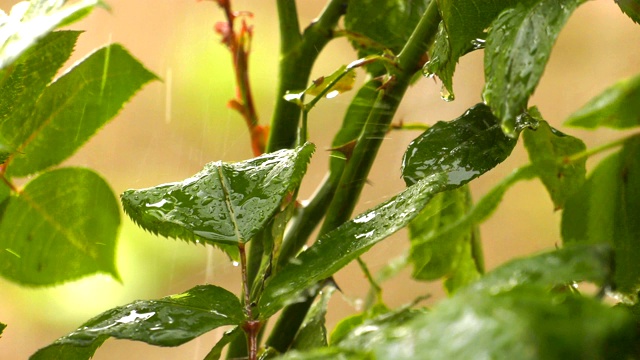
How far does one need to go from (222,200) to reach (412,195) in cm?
8

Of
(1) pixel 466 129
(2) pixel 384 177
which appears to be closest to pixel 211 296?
(1) pixel 466 129

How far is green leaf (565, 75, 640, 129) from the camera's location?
0.22 meters

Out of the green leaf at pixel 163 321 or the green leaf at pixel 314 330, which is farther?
the green leaf at pixel 314 330

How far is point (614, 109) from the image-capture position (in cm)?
26

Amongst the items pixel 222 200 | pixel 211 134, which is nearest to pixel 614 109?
pixel 222 200

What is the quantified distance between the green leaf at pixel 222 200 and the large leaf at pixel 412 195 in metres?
0.03

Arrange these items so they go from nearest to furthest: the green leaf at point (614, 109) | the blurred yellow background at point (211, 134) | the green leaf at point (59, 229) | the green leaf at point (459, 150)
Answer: the green leaf at point (614, 109), the green leaf at point (459, 150), the green leaf at point (59, 229), the blurred yellow background at point (211, 134)

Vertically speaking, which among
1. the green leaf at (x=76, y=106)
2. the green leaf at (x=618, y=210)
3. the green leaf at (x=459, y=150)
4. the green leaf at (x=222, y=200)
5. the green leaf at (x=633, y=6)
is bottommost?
the green leaf at (x=618, y=210)

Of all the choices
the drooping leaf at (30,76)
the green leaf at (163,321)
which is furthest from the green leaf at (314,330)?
the drooping leaf at (30,76)

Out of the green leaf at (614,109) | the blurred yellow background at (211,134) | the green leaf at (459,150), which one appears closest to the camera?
the green leaf at (614,109)

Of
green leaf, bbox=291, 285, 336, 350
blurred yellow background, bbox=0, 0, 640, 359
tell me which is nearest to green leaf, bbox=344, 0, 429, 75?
blurred yellow background, bbox=0, 0, 640, 359

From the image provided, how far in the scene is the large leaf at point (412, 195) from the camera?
0.88 feet

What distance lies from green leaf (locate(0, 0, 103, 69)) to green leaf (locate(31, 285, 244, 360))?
0.36ft

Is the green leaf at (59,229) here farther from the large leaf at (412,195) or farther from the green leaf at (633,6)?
the green leaf at (633,6)
